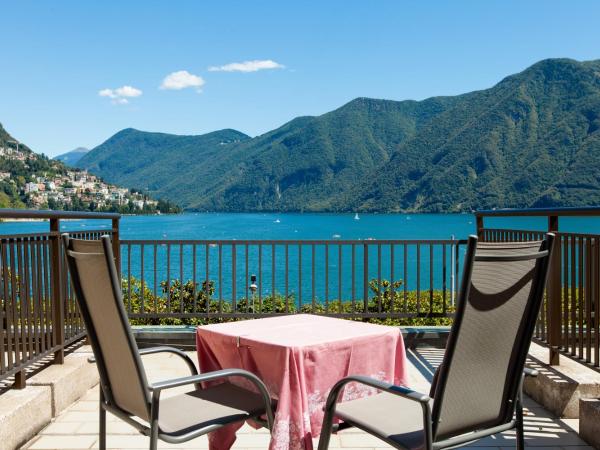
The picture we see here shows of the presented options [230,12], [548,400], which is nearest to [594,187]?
[230,12]

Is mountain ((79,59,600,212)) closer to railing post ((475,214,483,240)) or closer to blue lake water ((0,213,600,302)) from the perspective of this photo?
blue lake water ((0,213,600,302))

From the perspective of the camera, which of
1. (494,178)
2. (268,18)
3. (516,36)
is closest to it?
(268,18)

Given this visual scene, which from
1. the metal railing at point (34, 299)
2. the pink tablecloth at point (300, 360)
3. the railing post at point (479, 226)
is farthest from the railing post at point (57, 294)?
the railing post at point (479, 226)

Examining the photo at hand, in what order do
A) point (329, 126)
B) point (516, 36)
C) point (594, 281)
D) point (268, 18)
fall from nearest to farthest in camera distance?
1. point (594, 281)
2. point (268, 18)
3. point (516, 36)
4. point (329, 126)

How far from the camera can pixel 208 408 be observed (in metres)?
2.34

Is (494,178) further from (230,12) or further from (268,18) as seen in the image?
(230,12)

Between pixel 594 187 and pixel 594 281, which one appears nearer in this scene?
pixel 594 281

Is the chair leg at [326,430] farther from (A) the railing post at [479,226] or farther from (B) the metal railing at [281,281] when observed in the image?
(A) the railing post at [479,226]

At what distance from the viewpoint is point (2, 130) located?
110 metres

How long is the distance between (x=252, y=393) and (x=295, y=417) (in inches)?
11.4

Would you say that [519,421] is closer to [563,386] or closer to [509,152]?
[563,386]

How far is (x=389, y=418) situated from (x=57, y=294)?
277cm

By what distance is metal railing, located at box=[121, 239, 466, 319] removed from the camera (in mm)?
5785

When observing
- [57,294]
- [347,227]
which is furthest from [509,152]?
[57,294]
